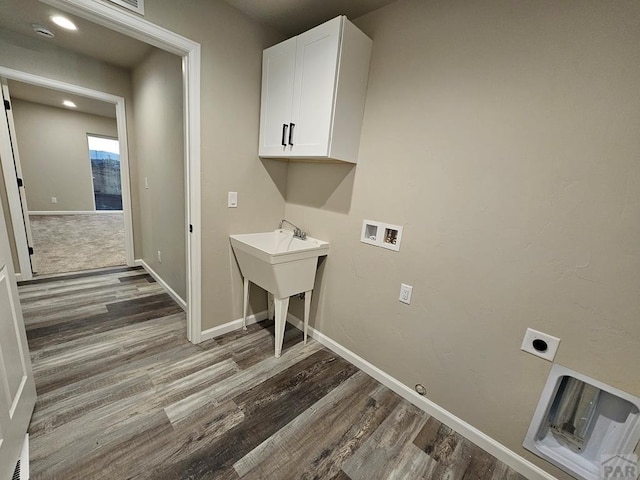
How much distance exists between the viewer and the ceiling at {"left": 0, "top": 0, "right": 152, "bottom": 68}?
1.98m

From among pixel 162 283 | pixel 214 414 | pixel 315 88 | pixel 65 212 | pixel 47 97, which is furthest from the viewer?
pixel 65 212

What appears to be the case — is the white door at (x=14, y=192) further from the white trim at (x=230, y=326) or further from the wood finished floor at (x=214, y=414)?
the white trim at (x=230, y=326)

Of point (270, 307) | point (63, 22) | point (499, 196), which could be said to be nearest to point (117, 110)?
point (63, 22)

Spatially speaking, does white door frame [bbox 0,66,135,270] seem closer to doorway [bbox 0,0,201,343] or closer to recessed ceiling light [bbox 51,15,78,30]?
recessed ceiling light [bbox 51,15,78,30]

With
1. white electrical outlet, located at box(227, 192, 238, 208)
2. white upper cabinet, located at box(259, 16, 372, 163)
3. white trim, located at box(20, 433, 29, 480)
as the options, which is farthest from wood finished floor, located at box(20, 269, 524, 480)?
white upper cabinet, located at box(259, 16, 372, 163)

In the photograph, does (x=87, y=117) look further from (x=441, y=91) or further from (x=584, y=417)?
(x=584, y=417)

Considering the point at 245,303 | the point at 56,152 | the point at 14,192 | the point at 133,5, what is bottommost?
the point at 245,303

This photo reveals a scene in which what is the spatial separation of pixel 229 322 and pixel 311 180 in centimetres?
144

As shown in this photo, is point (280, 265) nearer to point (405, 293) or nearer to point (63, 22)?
point (405, 293)

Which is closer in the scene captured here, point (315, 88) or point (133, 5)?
point (133, 5)

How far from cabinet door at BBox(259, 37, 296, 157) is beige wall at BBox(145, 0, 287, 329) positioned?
0.09 m

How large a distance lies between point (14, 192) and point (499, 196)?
432 centimetres

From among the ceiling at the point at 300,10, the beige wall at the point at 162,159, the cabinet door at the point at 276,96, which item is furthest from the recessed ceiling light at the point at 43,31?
the cabinet door at the point at 276,96

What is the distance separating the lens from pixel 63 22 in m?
2.15
